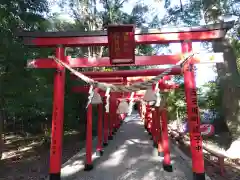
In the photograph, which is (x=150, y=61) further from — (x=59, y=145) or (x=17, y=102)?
(x=17, y=102)

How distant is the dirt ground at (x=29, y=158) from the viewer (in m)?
5.67

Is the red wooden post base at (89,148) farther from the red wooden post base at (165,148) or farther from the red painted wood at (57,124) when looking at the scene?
the red wooden post base at (165,148)

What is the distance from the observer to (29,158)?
7.44 m

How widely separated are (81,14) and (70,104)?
7498 mm

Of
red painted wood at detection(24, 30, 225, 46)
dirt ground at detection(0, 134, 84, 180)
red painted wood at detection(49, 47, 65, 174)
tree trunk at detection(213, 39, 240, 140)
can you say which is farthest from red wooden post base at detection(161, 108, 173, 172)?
dirt ground at detection(0, 134, 84, 180)

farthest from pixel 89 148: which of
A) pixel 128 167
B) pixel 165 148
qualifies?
pixel 165 148

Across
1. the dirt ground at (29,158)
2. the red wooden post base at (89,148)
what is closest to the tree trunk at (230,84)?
the red wooden post base at (89,148)

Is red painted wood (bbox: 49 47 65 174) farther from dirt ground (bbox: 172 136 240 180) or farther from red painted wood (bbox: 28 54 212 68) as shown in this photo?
dirt ground (bbox: 172 136 240 180)

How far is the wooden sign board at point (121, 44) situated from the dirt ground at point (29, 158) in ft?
11.4

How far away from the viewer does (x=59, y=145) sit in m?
4.48

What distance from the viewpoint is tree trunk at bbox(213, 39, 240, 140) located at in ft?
24.9

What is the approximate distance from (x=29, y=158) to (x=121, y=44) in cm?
547

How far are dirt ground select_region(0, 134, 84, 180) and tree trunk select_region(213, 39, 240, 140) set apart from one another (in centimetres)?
577

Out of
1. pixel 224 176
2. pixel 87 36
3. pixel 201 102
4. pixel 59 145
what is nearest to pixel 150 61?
pixel 87 36
